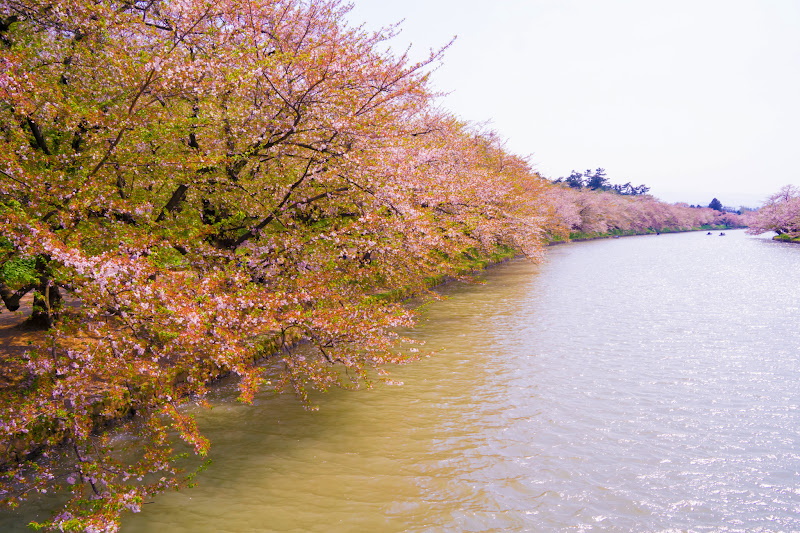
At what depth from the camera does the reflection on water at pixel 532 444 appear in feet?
19.8

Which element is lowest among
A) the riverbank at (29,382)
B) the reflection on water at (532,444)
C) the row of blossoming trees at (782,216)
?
the reflection on water at (532,444)

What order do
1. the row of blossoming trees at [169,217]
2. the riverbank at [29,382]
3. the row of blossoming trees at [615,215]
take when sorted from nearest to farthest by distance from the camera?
the row of blossoming trees at [169,217] < the riverbank at [29,382] < the row of blossoming trees at [615,215]

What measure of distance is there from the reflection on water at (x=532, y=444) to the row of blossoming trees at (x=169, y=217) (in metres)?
1.06

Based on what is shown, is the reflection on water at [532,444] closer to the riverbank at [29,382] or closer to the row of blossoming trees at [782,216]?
the riverbank at [29,382]

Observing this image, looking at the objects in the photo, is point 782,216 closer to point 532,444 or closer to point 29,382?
point 532,444

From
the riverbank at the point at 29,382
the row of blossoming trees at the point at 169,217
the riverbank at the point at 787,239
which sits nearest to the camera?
the row of blossoming trees at the point at 169,217

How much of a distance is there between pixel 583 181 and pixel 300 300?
440 ft

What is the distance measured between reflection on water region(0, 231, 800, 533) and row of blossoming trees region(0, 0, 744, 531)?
3.48 feet

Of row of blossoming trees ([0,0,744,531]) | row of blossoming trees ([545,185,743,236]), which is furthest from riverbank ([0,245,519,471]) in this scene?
row of blossoming trees ([545,185,743,236])

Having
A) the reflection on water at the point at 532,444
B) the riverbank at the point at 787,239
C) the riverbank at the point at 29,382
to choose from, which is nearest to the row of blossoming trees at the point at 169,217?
the riverbank at the point at 29,382

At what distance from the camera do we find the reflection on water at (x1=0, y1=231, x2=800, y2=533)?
603cm

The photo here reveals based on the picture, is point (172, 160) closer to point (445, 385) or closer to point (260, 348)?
point (260, 348)

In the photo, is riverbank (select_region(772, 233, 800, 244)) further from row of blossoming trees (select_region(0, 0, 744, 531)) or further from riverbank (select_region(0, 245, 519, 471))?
riverbank (select_region(0, 245, 519, 471))

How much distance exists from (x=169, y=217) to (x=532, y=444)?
919cm
